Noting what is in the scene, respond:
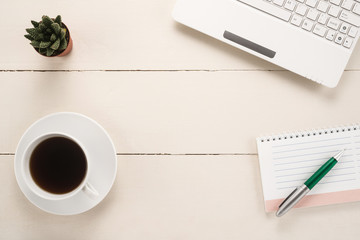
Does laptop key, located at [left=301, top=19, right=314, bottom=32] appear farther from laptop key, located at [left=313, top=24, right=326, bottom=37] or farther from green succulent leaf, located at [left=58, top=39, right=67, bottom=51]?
green succulent leaf, located at [left=58, top=39, right=67, bottom=51]

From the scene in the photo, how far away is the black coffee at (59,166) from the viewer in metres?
0.73

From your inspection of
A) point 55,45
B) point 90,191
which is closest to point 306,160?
point 90,191

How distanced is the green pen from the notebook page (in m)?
0.02

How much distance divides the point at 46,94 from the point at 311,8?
553 mm

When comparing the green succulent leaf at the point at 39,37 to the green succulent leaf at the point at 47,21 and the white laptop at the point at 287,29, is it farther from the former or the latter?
the white laptop at the point at 287,29

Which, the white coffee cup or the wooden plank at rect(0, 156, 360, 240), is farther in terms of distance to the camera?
the wooden plank at rect(0, 156, 360, 240)

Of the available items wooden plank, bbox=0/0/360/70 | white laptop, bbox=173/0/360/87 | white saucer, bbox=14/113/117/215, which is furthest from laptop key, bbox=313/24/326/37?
white saucer, bbox=14/113/117/215

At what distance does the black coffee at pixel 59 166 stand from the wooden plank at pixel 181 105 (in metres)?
0.09

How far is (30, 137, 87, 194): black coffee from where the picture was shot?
0.73 metres

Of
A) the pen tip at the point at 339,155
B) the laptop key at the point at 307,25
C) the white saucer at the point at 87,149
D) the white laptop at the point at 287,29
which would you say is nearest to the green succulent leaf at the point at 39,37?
the white saucer at the point at 87,149

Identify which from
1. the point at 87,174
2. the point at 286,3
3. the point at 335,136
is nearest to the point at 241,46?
the point at 286,3

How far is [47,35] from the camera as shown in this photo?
72cm

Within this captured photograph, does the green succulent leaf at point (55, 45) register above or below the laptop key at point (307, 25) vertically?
below

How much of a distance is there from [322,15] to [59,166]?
1.91 feet
